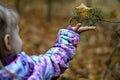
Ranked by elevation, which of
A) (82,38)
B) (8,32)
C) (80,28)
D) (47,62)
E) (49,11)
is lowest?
(49,11)

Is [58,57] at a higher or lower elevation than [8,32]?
lower

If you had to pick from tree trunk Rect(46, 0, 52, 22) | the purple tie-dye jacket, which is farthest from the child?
tree trunk Rect(46, 0, 52, 22)

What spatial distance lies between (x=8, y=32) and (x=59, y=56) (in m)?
→ 0.55

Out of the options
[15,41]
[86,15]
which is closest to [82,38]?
[86,15]

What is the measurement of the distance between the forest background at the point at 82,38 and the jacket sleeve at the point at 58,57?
619 millimetres

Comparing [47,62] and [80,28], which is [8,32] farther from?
[80,28]

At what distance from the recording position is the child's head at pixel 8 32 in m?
3.30

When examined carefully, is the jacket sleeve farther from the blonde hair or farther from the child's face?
the blonde hair

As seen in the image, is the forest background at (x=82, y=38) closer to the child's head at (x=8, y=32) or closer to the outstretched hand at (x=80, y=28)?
the outstretched hand at (x=80, y=28)

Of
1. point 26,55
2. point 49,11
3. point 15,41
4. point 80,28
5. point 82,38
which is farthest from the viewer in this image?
point 49,11

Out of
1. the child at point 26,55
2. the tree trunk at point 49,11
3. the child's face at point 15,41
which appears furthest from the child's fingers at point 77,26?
the tree trunk at point 49,11

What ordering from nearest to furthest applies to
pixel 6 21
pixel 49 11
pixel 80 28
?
pixel 6 21 → pixel 80 28 → pixel 49 11

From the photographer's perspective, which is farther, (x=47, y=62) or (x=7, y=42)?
(x=47, y=62)

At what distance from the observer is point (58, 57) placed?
3.74 meters
